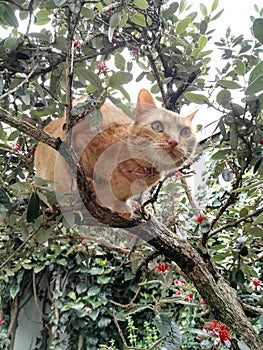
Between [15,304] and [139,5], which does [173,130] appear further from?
[15,304]

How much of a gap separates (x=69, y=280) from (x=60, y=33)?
1.86 m

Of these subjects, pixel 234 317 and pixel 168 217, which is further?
pixel 168 217

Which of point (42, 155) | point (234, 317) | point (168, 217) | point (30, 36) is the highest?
point (30, 36)

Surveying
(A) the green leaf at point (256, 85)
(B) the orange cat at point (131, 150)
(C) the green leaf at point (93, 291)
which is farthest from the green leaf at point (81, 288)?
(A) the green leaf at point (256, 85)

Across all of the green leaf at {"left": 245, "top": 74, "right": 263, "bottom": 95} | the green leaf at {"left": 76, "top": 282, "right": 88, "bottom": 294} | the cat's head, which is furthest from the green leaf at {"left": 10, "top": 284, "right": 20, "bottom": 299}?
the green leaf at {"left": 245, "top": 74, "right": 263, "bottom": 95}

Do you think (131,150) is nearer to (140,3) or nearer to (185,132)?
(185,132)

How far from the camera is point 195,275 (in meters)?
0.74

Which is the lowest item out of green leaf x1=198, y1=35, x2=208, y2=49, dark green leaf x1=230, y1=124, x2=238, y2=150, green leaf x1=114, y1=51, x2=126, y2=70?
dark green leaf x1=230, y1=124, x2=238, y2=150

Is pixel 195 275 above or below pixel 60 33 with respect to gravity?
below

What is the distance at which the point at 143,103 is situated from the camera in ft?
3.22

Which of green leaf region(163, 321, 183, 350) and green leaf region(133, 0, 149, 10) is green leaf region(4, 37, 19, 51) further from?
green leaf region(163, 321, 183, 350)

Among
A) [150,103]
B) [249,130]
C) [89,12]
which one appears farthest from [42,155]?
[249,130]

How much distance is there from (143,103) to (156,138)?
0.28 feet

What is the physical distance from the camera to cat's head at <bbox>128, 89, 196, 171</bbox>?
974 mm
